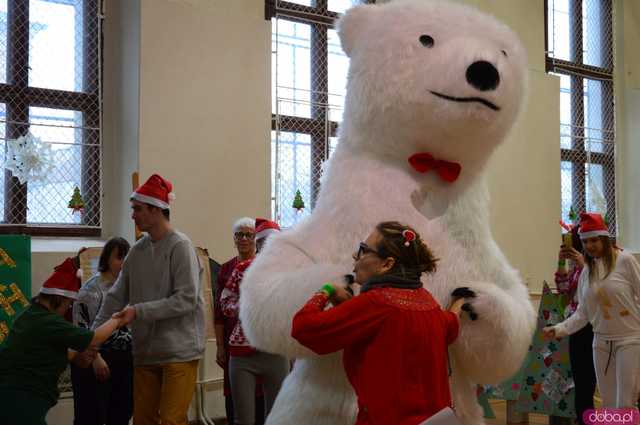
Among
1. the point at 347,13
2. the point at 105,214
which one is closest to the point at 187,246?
the point at 347,13

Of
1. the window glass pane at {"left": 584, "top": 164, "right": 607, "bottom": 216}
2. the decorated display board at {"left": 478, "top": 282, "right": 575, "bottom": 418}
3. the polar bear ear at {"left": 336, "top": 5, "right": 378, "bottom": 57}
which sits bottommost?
the decorated display board at {"left": 478, "top": 282, "right": 575, "bottom": 418}

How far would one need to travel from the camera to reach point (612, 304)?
4.42 metres

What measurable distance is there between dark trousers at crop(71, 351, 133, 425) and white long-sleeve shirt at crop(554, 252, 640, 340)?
92.5 inches

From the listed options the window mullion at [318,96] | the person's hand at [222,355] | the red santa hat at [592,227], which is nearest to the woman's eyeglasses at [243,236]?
the person's hand at [222,355]

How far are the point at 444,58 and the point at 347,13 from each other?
40 centimetres

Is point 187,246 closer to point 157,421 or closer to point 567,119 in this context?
point 157,421

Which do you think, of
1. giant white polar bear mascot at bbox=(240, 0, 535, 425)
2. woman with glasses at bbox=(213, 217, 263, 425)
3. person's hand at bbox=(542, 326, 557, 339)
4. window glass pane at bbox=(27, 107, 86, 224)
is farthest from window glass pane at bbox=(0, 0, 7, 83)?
person's hand at bbox=(542, 326, 557, 339)

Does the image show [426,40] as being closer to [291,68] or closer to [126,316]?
[126,316]

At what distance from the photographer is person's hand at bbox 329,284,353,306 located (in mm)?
1911

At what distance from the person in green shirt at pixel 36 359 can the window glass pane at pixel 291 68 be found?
3.36 m

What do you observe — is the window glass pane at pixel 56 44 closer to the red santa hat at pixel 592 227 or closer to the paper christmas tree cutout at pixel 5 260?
the paper christmas tree cutout at pixel 5 260

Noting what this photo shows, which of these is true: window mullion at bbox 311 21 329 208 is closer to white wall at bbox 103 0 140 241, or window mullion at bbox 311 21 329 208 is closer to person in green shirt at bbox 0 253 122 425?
white wall at bbox 103 0 140 241

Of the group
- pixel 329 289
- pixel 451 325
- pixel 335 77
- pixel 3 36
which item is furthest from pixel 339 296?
pixel 335 77

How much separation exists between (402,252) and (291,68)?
4.50m
